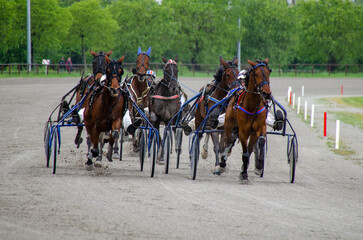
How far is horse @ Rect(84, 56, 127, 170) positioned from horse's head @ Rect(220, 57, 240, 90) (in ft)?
5.46

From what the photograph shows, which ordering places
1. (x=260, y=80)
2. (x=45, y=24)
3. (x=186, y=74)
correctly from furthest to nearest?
(x=186, y=74) → (x=45, y=24) → (x=260, y=80)

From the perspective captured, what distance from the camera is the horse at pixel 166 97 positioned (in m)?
11.8

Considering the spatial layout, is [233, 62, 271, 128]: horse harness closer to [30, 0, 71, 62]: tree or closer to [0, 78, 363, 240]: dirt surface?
[0, 78, 363, 240]: dirt surface

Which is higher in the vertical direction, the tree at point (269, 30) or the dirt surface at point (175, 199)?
the tree at point (269, 30)

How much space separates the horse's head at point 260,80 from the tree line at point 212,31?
46.9m

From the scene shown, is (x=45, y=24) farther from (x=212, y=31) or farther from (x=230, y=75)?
(x=230, y=75)

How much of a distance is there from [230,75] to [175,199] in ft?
10.5

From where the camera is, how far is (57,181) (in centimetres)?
902

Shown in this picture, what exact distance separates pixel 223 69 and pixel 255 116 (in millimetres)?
1814

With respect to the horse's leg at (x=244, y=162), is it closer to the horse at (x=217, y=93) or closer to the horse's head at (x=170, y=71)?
the horse at (x=217, y=93)

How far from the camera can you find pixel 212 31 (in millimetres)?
65812

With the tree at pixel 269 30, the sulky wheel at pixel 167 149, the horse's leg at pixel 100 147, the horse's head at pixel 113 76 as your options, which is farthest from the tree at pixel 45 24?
the horse's head at pixel 113 76

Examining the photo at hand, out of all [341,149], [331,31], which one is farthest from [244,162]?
[331,31]

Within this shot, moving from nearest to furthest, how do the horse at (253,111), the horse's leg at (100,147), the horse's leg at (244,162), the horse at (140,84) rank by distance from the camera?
1. the horse at (253,111)
2. the horse's leg at (244,162)
3. the horse's leg at (100,147)
4. the horse at (140,84)
